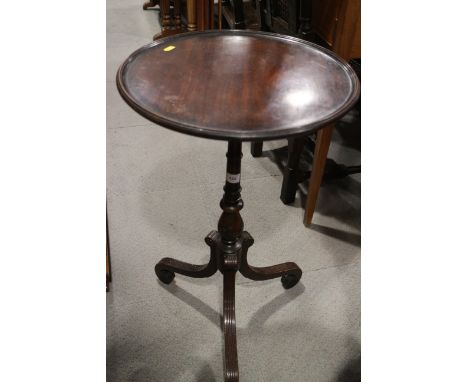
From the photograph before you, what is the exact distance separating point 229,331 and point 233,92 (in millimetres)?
746

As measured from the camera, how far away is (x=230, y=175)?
48.8 inches

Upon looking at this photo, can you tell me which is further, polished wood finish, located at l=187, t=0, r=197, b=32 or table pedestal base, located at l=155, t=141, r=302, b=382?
polished wood finish, located at l=187, t=0, r=197, b=32

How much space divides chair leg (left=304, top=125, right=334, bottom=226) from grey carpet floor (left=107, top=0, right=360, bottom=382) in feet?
0.28

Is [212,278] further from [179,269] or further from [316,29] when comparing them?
[316,29]

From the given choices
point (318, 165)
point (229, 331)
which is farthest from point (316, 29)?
point (229, 331)

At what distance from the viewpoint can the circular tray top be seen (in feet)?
3.06

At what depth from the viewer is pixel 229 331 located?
139cm

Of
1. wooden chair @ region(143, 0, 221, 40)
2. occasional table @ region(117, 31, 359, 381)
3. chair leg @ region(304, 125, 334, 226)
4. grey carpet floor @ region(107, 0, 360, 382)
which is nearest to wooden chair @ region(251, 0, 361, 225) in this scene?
chair leg @ region(304, 125, 334, 226)

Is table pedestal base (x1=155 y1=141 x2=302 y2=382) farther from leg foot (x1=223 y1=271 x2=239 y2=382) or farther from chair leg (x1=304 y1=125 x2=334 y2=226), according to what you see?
chair leg (x1=304 y1=125 x2=334 y2=226)

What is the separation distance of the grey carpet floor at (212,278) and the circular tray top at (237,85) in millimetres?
807

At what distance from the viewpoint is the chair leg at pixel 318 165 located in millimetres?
1714

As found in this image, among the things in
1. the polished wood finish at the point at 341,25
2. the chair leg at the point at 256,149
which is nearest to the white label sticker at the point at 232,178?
the polished wood finish at the point at 341,25

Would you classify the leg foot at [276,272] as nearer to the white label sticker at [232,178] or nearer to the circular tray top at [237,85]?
the white label sticker at [232,178]

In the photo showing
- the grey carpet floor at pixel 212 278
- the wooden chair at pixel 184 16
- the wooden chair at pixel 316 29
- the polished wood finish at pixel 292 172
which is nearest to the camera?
the grey carpet floor at pixel 212 278
